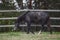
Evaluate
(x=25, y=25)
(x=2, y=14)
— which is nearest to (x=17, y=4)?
(x=2, y=14)

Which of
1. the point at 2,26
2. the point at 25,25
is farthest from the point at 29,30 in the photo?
the point at 2,26

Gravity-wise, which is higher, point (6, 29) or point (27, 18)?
point (27, 18)

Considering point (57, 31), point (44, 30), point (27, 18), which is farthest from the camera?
point (57, 31)

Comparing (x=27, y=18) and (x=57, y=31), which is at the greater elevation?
(x=27, y=18)

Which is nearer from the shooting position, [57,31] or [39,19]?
[39,19]

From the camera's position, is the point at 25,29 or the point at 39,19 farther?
the point at 25,29

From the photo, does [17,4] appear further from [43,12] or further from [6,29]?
[43,12]

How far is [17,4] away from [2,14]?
129 cm

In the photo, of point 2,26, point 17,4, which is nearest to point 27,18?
point 2,26

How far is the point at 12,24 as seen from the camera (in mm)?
13500

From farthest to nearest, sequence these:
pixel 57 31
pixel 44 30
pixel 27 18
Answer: pixel 57 31
pixel 44 30
pixel 27 18

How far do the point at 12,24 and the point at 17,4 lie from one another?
1.50 meters

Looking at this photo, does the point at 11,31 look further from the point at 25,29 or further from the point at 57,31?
the point at 57,31

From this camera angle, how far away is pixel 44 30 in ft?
42.8
